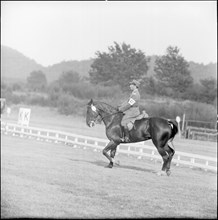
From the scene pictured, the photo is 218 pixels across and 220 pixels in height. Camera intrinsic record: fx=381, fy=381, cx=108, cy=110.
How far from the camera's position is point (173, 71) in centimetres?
244

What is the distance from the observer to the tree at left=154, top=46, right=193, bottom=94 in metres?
2.43

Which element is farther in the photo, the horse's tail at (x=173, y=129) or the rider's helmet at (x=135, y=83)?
the horse's tail at (x=173, y=129)

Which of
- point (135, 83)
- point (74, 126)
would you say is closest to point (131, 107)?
point (135, 83)

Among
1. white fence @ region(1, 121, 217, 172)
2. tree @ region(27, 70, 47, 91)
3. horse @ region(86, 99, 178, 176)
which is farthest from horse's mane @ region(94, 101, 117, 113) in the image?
tree @ region(27, 70, 47, 91)

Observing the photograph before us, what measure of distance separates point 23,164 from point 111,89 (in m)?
1.89

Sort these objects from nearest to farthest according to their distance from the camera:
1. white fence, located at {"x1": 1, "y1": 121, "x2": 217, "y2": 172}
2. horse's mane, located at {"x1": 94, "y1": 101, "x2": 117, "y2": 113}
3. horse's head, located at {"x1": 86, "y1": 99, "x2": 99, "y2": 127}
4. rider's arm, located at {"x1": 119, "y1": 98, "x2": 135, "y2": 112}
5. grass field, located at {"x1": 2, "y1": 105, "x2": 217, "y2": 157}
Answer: rider's arm, located at {"x1": 119, "y1": 98, "x2": 135, "y2": 112} < horse's head, located at {"x1": 86, "y1": 99, "x2": 99, "y2": 127} < horse's mane, located at {"x1": 94, "y1": 101, "x2": 117, "y2": 113} < grass field, located at {"x1": 2, "y1": 105, "x2": 217, "y2": 157} < white fence, located at {"x1": 1, "y1": 121, "x2": 217, "y2": 172}

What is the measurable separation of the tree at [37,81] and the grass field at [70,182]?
0.51 meters

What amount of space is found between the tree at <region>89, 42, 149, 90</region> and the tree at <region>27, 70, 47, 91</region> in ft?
1.84

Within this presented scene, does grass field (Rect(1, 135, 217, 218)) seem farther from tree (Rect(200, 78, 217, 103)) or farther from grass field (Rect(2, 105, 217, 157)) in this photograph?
tree (Rect(200, 78, 217, 103))

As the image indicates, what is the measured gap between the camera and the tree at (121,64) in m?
2.39

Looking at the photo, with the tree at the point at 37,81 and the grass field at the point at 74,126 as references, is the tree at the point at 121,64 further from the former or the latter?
the tree at the point at 37,81

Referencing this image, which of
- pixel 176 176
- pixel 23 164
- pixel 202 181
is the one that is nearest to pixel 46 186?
pixel 23 164

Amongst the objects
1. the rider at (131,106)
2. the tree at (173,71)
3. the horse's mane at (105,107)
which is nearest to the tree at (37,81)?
the horse's mane at (105,107)

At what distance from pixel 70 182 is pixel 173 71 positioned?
1.57 metres
